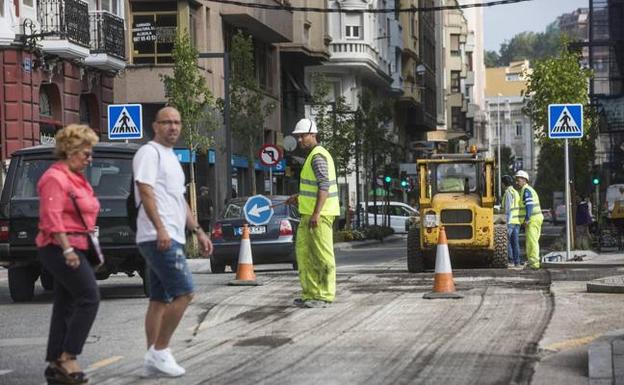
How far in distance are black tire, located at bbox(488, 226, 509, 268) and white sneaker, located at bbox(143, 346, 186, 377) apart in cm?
1580

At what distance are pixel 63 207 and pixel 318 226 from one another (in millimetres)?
5992

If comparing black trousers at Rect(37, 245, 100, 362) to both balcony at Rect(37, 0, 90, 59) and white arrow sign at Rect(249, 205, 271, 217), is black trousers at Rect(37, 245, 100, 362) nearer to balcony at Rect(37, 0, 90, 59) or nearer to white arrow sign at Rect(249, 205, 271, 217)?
white arrow sign at Rect(249, 205, 271, 217)

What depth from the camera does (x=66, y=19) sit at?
3562cm

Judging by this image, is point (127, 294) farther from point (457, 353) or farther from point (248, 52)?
point (248, 52)

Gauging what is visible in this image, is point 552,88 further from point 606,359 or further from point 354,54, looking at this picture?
point 354,54

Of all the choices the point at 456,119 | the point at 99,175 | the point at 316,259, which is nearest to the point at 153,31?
the point at 99,175

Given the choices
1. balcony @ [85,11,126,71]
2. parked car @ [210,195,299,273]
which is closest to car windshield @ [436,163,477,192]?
parked car @ [210,195,299,273]

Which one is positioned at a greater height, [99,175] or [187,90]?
[187,90]

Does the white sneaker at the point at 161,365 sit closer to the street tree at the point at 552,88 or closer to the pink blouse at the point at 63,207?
the pink blouse at the point at 63,207

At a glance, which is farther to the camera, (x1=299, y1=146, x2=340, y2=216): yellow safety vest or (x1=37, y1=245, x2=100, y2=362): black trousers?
(x1=299, y1=146, x2=340, y2=216): yellow safety vest

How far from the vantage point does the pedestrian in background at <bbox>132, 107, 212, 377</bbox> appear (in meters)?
9.91

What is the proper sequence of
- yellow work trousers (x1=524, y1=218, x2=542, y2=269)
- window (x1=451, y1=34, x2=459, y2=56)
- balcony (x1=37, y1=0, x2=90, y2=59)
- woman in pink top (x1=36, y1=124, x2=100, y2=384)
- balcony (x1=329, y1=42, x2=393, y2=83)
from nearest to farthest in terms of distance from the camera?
woman in pink top (x1=36, y1=124, x2=100, y2=384) → yellow work trousers (x1=524, y1=218, x2=542, y2=269) → balcony (x1=37, y1=0, x2=90, y2=59) → balcony (x1=329, y1=42, x2=393, y2=83) → window (x1=451, y1=34, x2=459, y2=56)

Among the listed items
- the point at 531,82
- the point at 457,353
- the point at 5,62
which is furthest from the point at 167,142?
the point at 531,82

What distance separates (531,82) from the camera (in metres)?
42.4
